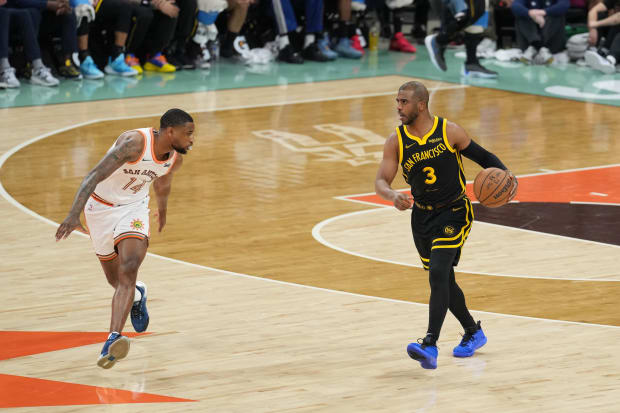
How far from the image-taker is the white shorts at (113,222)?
580 centimetres

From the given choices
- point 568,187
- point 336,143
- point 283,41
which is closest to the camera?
point 568,187

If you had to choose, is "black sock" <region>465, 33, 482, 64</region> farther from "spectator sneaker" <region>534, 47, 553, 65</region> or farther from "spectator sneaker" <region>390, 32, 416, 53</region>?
"spectator sneaker" <region>390, 32, 416, 53</region>

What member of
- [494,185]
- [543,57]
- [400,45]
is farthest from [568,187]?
[400,45]

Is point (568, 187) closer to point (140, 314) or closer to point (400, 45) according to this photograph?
point (140, 314)

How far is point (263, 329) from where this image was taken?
6352 mm

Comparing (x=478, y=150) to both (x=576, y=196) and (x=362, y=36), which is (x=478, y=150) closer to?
(x=576, y=196)

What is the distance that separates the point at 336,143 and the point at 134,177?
225 inches

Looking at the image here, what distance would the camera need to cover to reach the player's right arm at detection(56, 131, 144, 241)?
5.38 m

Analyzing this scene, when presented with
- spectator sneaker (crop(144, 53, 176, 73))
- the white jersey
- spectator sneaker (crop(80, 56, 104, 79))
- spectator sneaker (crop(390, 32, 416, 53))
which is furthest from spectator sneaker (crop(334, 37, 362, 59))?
the white jersey

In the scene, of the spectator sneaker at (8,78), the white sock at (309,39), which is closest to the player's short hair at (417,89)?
the spectator sneaker at (8,78)

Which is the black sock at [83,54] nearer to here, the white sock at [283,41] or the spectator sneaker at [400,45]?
the white sock at [283,41]

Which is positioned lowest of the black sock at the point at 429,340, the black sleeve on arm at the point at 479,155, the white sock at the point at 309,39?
the white sock at the point at 309,39

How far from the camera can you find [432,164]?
564 cm

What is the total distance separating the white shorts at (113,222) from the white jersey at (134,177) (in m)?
0.03
